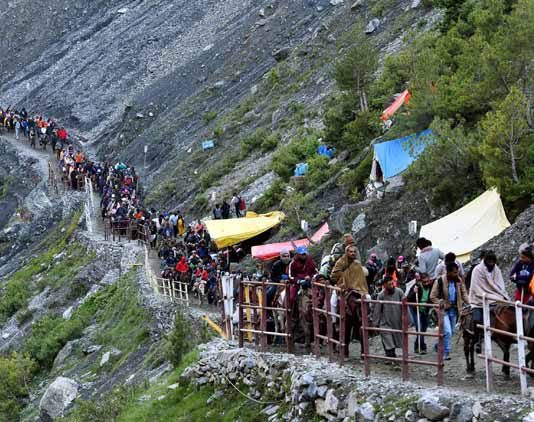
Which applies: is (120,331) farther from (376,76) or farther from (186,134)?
(186,134)

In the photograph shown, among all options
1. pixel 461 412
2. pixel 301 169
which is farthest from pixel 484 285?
pixel 301 169

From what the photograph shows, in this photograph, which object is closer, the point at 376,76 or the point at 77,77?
the point at 376,76

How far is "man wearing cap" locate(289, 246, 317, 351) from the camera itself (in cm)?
1647

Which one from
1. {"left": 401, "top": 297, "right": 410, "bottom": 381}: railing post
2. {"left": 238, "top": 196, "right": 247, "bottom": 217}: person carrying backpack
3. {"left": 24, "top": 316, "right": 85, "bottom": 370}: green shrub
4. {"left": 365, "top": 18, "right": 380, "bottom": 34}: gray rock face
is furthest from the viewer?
{"left": 365, "top": 18, "right": 380, "bottom": 34}: gray rock face

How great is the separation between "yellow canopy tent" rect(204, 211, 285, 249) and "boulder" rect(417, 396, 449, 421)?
2321 centimetres

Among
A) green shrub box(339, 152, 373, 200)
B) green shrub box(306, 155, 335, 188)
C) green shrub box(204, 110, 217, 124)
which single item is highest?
green shrub box(204, 110, 217, 124)

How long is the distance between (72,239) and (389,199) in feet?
65.5

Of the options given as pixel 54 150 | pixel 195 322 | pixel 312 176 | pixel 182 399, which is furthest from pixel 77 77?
pixel 182 399

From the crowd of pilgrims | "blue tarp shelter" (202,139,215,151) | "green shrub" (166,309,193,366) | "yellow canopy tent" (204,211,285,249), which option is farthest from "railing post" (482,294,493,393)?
"blue tarp shelter" (202,139,215,151)

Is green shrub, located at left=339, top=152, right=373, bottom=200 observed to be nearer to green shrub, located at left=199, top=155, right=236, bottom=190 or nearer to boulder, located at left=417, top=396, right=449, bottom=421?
green shrub, located at left=199, top=155, right=236, bottom=190

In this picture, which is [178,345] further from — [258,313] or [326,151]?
[326,151]

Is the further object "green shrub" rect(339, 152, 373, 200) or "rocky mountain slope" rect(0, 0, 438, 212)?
"rocky mountain slope" rect(0, 0, 438, 212)

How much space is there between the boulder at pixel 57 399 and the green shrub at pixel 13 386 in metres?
2.62

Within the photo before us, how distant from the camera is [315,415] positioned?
46.7ft
